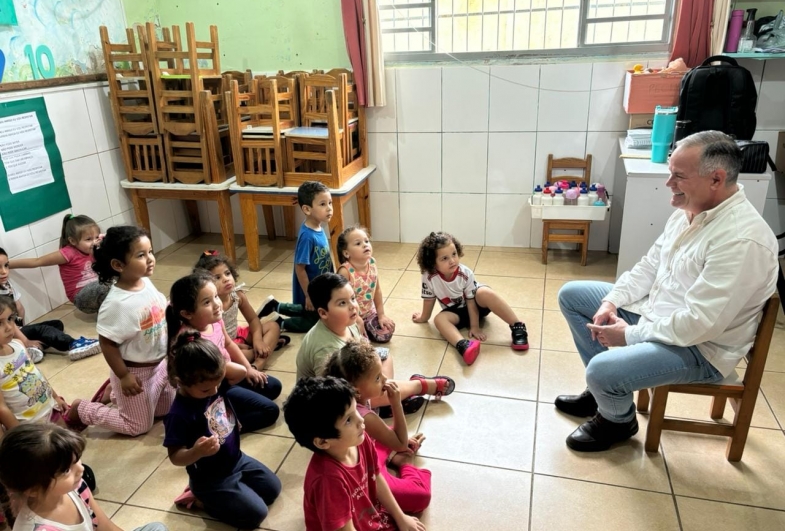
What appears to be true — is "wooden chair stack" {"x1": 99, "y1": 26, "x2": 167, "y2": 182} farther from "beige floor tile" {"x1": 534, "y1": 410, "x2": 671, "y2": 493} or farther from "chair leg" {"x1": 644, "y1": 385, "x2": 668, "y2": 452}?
"chair leg" {"x1": 644, "y1": 385, "x2": 668, "y2": 452}

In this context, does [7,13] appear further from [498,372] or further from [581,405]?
[581,405]

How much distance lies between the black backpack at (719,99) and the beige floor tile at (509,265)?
3.84 ft

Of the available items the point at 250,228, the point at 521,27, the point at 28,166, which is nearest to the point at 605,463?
the point at 250,228

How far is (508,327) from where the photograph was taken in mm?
2869

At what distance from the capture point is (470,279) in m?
2.77

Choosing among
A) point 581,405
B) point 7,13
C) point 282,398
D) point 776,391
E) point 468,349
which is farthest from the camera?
point 7,13

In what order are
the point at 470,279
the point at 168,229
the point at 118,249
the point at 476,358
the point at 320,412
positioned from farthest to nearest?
1. the point at 168,229
2. the point at 470,279
3. the point at 476,358
4. the point at 118,249
5. the point at 320,412

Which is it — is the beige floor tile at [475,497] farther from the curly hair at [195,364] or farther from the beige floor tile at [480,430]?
the curly hair at [195,364]

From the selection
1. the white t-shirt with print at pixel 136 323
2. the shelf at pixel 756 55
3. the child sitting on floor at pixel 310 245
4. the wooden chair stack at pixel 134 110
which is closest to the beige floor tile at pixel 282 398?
the child sitting on floor at pixel 310 245

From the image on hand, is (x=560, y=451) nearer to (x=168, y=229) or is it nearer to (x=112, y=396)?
(x=112, y=396)

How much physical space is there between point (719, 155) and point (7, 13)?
3.30 metres

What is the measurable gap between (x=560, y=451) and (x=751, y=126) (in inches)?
81.1

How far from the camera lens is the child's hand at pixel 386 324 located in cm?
276

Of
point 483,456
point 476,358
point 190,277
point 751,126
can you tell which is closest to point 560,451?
point 483,456
